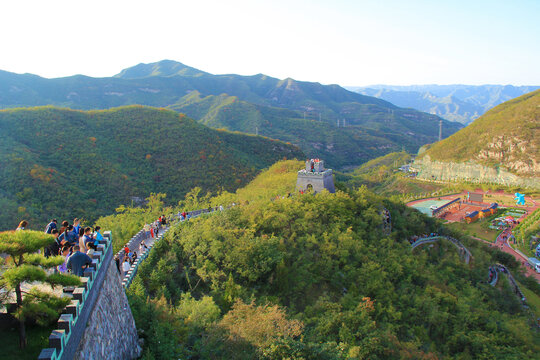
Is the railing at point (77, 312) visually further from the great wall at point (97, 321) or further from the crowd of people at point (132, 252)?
the crowd of people at point (132, 252)

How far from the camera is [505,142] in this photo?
93.3 metres

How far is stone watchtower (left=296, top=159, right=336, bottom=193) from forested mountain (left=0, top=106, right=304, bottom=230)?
24.3 metres

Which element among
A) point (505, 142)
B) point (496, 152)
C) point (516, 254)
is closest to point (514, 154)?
point (496, 152)

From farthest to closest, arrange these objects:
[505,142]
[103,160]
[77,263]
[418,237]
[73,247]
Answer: [505,142], [103,160], [418,237], [73,247], [77,263]

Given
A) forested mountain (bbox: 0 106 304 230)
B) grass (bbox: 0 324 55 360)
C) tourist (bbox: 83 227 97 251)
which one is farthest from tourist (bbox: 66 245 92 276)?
forested mountain (bbox: 0 106 304 230)

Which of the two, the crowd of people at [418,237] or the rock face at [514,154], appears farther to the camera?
the rock face at [514,154]

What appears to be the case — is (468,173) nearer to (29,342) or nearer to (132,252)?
(132,252)

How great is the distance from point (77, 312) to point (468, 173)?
353 ft

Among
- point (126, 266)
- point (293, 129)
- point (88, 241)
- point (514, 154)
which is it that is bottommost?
point (126, 266)

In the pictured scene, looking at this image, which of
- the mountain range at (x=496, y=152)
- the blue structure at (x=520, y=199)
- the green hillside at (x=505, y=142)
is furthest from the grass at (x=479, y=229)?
the green hillside at (x=505, y=142)

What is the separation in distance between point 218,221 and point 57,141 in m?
45.3

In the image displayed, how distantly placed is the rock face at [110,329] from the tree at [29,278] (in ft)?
4.01

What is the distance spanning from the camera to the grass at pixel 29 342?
7463 millimetres

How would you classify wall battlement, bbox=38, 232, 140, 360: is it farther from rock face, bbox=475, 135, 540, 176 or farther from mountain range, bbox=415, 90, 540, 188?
rock face, bbox=475, 135, 540, 176
